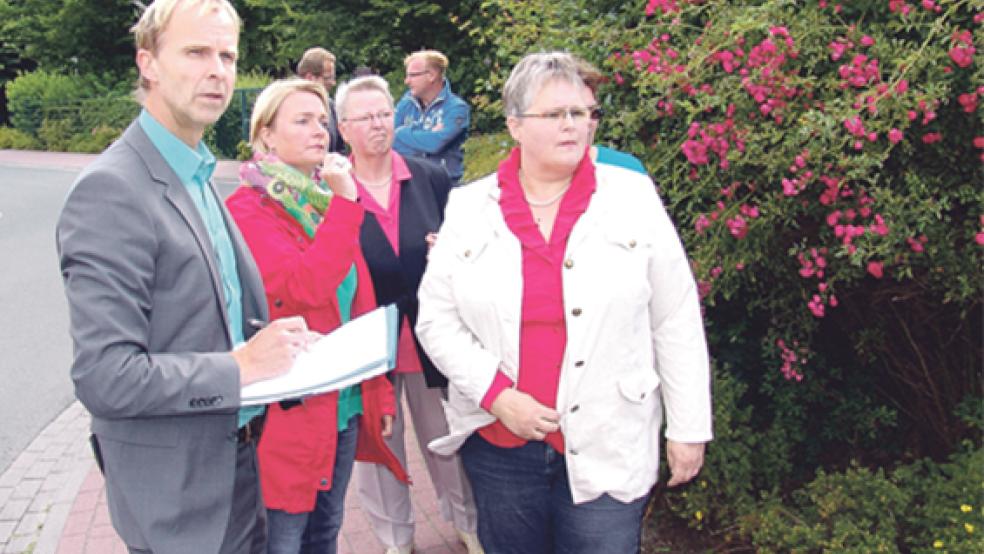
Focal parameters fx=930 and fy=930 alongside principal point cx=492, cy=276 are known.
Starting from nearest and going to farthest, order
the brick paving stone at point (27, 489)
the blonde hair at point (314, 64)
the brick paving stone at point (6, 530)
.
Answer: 1. the brick paving stone at point (6, 530)
2. the brick paving stone at point (27, 489)
3. the blonde hair at point (314, 64)

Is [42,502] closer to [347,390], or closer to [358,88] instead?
[347,390]

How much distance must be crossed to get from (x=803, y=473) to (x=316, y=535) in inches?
110

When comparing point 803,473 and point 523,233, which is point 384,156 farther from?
point 803,473

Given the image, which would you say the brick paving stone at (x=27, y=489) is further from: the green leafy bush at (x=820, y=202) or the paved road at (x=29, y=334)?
the green leafy bush at (x=820, y=202)

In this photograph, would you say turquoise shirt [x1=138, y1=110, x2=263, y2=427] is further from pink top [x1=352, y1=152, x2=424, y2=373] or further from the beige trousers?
the beige trousers

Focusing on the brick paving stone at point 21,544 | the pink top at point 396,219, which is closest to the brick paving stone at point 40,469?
the brick paving stone at point 21,544

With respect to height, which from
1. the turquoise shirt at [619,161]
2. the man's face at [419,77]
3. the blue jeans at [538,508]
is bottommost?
the blue jeans at [538,508]

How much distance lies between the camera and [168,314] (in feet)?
6.62

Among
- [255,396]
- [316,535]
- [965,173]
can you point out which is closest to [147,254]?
[255,396]

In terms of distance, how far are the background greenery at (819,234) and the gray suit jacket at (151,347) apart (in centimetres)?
200

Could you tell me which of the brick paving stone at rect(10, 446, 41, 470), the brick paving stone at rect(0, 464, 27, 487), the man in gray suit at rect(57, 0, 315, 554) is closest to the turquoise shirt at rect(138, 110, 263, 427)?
the man in gray suit at rect(57, 0, 315, 554)

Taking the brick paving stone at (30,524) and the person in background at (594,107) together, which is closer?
the person in background at (594,107)

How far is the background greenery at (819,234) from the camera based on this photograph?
3078 millimetres

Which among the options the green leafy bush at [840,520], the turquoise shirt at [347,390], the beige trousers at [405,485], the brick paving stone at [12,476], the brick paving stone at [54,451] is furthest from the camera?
the brick paving stone at [54,451]
